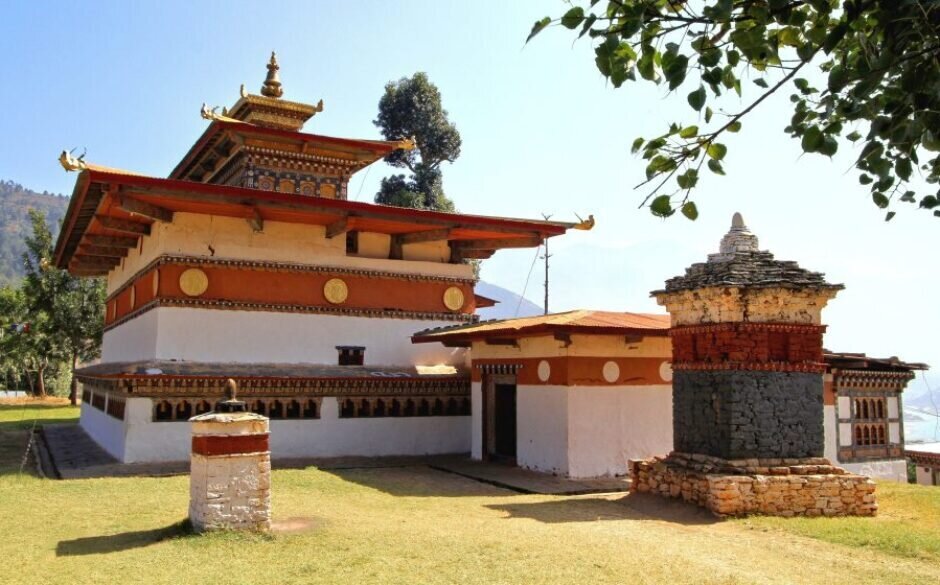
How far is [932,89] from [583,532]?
605 cm

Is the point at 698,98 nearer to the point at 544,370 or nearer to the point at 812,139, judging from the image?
the point at 812,139

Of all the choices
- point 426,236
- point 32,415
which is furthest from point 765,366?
point 32,415

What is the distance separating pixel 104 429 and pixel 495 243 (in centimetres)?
960

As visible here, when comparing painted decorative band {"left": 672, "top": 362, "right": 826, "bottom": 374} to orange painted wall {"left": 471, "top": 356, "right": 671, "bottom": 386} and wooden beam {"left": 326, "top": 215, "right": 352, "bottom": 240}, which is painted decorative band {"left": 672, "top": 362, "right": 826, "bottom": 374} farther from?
wooden beam {"left": 326, "top": 215, "right": 352, "bottom": 240}

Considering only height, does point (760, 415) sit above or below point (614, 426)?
above

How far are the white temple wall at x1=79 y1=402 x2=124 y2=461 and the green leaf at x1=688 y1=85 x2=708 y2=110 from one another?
13109mm

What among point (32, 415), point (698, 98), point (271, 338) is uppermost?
point (698, 98)

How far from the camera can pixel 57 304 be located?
32.8m

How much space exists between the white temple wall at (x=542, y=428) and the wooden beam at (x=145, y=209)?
7.47m

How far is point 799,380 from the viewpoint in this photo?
9.92m

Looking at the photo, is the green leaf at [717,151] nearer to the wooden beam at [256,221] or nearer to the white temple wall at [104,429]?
the wooden beam at [256,221]

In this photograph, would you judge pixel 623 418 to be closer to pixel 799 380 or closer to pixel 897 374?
pixel 799 380

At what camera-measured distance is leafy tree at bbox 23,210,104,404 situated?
3297 cm

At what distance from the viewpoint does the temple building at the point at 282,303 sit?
46.0 feet
